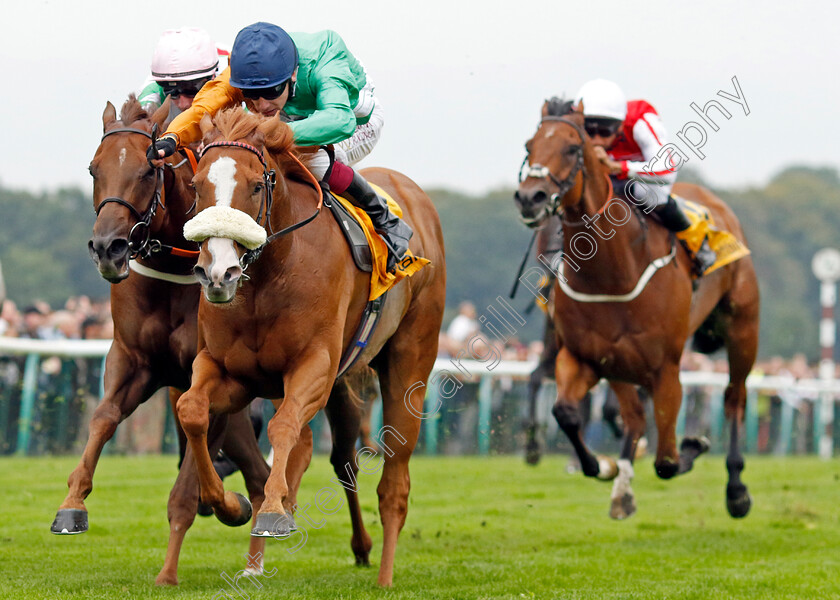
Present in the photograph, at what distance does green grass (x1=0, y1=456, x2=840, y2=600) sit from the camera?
5.39 metres

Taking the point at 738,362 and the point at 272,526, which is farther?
the point at 738,362

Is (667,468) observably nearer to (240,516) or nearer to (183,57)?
(240,516)

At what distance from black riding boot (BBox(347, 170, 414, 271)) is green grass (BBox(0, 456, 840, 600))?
148cm

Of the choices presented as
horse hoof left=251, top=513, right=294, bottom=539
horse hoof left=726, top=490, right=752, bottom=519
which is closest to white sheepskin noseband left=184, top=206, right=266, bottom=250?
horse hoof left=251, top=513, right=294, bottom=539

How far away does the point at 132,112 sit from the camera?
16.7 feet

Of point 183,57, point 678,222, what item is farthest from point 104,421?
point 678,222

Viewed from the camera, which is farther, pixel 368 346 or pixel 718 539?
pixel 718 539

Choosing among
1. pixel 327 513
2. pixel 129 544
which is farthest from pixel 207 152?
pixel 327 513

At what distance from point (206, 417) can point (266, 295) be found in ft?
1.68

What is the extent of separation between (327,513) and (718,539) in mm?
2515

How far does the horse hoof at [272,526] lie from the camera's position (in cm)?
424

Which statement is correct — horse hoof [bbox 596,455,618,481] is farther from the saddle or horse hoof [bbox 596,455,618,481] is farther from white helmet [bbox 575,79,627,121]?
the saddle

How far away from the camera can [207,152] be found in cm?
441

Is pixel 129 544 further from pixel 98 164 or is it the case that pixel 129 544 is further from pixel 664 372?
pixel 664 372
